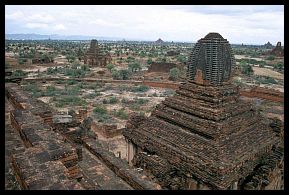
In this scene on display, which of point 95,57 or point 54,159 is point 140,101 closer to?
point 54,159

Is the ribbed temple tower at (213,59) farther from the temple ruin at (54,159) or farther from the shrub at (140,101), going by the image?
the shrub at (140,101)

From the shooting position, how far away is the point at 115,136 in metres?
16.7

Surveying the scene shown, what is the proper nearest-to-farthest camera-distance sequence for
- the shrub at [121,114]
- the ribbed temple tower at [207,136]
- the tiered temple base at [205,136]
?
the tiered temple base at [205,136], the ribbed temple tower at [207,136], the shrub at [121,114]

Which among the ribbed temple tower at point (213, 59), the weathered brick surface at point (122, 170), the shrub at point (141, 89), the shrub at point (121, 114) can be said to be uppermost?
the ribbed temple tower at point (213, 59)

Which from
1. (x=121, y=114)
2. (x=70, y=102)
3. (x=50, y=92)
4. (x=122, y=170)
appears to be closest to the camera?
(x=122, y=170)

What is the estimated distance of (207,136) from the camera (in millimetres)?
9711

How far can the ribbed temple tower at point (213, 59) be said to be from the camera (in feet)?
35.8

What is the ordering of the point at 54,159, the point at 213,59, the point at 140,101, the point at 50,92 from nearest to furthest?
the point at 54,159 → the point at 213,59 → the point at 140,101 → the point at 50,92

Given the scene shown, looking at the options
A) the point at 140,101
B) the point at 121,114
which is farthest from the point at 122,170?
the point at 140,101

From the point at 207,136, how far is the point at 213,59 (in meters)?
3.10

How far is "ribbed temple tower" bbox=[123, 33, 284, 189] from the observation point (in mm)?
9008

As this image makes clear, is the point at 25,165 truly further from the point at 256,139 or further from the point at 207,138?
the point at 256,139

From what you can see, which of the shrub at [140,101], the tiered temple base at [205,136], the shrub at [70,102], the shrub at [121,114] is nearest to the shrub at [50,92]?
the shrub at [70,102]

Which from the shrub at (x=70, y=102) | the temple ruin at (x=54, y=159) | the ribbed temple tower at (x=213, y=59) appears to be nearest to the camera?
the temple ruin at (x=54, y=159)
